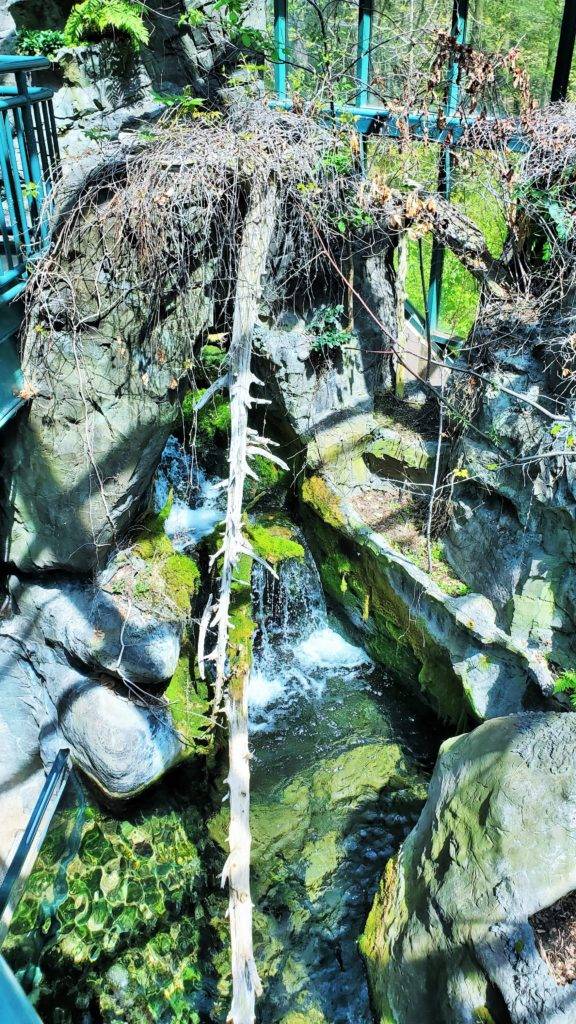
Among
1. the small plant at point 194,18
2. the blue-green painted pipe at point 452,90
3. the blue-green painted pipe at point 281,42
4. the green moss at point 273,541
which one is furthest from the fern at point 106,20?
the green moss at point 273,541

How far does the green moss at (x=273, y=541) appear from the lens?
761 centimetres

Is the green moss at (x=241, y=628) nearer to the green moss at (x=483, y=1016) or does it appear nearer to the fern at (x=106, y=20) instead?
the green moss at (x=483, y=1016)

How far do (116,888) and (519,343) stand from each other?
571 centimetres

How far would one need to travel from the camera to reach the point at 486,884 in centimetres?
413

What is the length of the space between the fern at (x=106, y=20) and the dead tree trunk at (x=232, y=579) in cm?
313

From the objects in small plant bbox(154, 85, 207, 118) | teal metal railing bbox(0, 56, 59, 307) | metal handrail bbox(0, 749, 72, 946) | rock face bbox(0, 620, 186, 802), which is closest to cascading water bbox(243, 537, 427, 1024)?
rock face bbox(0, 620, 186, 802)

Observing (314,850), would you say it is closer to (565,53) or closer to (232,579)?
(232,579)

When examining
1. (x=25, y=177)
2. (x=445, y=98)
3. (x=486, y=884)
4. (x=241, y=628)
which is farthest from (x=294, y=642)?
(x=445, y=98)

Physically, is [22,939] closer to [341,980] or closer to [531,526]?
[341,980]

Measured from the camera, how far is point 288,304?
24.1ft

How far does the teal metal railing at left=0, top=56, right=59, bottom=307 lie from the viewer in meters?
4.72

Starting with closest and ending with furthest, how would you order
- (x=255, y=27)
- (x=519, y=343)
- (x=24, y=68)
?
(x=24, y=68) < (x=519, y=343) < (x=255, y=27)

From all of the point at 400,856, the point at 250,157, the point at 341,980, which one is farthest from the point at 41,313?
the point at 341,980

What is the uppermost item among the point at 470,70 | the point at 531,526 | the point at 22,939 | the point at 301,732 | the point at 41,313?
the point at 470,70
